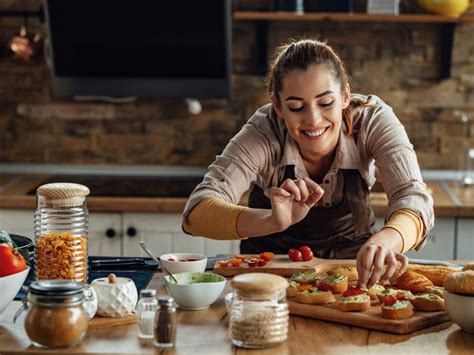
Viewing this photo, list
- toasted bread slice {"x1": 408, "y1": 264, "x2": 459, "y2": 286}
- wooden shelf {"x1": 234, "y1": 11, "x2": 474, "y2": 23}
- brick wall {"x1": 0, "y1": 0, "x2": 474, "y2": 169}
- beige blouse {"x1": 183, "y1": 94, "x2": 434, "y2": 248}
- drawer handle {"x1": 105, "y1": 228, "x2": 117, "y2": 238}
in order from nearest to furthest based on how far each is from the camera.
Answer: toasted bread slice {"x1": 408, "y1": 264, "x2": 459, "y2": 286} < beige blouse {"x1": 183, "y1": 94, "x2": 434, "y2": 248} < drawer handle {"x1": 105, "y1": 228, "x2": 117, "y2": 238} < wooden shelf {"x1": 234, "y1": 11, "x2": 474, "y2": 23} < brick wall {"x1": 0, "y1": 0, "x2": 474, "y2": 169}

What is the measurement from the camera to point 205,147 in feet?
14.5

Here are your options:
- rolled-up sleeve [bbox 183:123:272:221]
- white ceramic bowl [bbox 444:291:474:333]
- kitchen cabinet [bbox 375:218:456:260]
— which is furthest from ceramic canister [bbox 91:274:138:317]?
kitchen cabinet [bbox 375:218:456:260]

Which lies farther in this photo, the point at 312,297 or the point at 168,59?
the point at 168,59

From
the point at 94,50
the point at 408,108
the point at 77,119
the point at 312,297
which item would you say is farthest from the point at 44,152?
the point at 312,297

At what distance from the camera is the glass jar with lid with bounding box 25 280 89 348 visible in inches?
71.8

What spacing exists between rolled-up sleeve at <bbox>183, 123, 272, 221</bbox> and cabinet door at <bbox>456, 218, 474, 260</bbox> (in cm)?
127

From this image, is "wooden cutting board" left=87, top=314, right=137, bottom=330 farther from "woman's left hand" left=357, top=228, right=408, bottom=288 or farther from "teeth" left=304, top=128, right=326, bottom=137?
"teeth" left=304, top=128, right=326, bottom=137

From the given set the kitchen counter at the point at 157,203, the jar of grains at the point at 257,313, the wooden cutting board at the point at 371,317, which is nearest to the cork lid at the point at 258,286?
the jar of grains at the point at 257,313

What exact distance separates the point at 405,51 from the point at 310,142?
1.85 m

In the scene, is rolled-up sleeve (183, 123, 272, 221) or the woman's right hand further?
rolled-up sleeve (183, 123, 272, 221)

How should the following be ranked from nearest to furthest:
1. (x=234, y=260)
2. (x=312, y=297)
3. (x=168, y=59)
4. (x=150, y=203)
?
1. (x=312, y=297)
2. (x=234, y=260)
3. (x=150, y=203)
4. (x=168, y=59)

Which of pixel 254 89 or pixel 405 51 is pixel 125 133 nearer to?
pixel 254 89

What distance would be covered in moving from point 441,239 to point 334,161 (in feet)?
3.92

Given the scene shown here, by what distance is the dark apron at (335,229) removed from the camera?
112 inches
